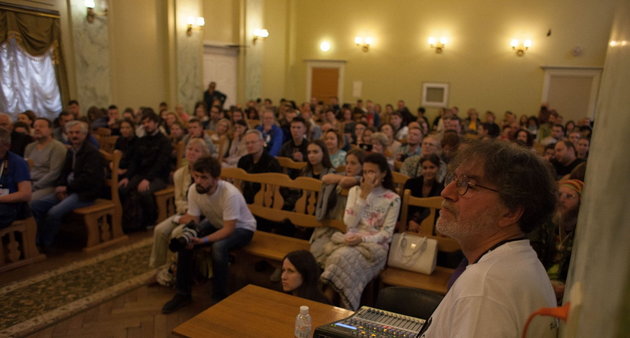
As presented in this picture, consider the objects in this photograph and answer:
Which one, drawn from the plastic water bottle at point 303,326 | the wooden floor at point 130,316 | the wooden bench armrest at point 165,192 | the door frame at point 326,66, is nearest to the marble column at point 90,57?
the wooden bench armrest at point 165,192

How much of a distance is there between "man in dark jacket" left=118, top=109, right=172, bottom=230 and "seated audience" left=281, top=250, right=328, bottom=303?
292cm

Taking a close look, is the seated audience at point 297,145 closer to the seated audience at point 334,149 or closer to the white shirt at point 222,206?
A: the seated audience at point 334,149

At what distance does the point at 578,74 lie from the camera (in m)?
11.0

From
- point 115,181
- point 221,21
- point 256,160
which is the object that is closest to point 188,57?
Result: point 221,21

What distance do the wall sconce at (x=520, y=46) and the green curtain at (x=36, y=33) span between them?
10660mm

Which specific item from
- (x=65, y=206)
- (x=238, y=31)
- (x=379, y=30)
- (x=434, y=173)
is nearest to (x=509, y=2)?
(x=379, y=30)

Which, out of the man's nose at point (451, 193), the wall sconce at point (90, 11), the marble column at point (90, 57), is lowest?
the man's nose at point (451, 193)

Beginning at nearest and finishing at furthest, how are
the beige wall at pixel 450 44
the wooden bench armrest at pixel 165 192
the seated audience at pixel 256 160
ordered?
1. the seated audience at pixel 256 160
2. the wooden bench armrest at pixel 165 192
3. the beige wall at pixel 450 44

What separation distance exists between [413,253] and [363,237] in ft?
1.23

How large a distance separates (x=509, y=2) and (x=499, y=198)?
39.9ft

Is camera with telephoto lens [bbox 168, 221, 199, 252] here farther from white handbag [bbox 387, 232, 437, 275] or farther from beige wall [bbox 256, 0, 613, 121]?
beige wall [bbox 256, 0, 613, 121]

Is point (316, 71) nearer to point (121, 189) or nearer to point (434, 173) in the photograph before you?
point (121, 189)

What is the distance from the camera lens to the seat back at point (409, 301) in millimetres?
1912

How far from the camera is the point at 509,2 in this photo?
1140cm
